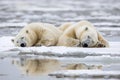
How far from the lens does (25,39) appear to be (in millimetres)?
10008

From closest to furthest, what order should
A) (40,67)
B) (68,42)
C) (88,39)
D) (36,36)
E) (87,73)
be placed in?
(87,73) < (40,67) < (88,39) < (68,42) < (36,36)

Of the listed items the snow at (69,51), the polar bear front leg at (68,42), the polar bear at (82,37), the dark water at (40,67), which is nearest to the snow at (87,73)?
the dark water at (40,67)

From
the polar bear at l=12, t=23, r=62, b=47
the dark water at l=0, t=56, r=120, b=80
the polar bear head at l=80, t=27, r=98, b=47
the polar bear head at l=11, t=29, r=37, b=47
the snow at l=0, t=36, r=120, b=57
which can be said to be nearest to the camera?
the dark water at l=0, t=56, r=120, b=80

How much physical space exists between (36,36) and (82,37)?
1272mm

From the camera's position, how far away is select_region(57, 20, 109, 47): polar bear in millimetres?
9703

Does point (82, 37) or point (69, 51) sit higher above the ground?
point (82, 37)

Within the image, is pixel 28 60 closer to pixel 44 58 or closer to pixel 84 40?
pixel 44 58

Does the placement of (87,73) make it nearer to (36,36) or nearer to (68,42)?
(68,42)

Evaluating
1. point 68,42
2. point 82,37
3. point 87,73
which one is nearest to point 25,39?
point 68,42

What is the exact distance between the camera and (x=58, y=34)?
10.8 meters

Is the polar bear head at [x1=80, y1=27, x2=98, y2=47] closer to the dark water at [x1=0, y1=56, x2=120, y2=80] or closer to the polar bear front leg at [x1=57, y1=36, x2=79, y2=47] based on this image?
the polar bear front leg at [x1=57, y1=36, x2=79, y2=47]

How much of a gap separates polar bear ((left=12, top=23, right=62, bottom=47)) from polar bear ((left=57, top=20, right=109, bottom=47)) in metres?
0.26

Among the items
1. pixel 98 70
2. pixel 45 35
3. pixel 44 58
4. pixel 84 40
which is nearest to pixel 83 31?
pixel 84 40

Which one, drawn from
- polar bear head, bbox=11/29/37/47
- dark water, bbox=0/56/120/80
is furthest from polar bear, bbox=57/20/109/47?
dark water, bbox=0/56/120/80
